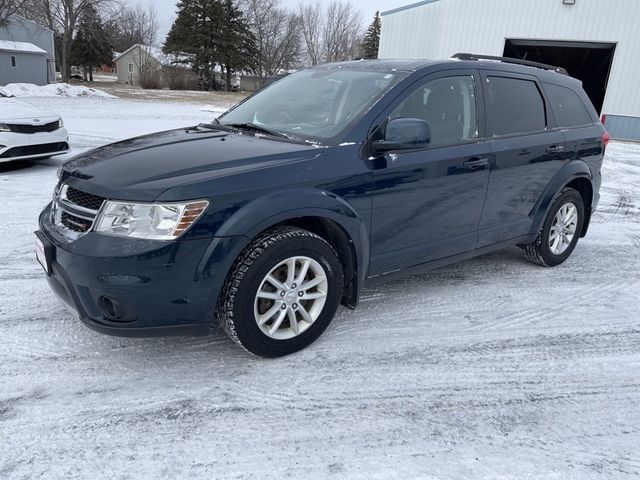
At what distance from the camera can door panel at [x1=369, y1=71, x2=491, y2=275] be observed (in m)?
3.53

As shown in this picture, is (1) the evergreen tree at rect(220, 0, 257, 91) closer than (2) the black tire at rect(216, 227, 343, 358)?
No

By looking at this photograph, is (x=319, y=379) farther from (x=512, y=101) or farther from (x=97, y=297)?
(x=512, y=101)

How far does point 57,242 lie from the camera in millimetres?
2920

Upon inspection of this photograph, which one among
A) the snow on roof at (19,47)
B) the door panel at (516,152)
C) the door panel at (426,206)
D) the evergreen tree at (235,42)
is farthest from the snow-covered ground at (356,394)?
the evergreen tree at (235,42)

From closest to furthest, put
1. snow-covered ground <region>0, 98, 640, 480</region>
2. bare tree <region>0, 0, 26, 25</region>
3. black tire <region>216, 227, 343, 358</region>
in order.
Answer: snow-covered ground <region>0, 98, 640, 480</region>, black tire <region>216, 227, 343, 358</region>, bare tree <region>0, 0, 26, 25</region>

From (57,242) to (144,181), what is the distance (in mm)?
611

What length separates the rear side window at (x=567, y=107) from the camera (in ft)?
15.8

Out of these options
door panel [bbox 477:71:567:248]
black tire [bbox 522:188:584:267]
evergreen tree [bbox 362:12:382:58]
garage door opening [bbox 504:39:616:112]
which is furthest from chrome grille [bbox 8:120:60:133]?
evergreen tree [bbox 362:12:382:58]

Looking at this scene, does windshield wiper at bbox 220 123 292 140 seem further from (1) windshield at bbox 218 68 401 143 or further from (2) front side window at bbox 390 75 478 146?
(2) front side window at bbox 390 75 478 146

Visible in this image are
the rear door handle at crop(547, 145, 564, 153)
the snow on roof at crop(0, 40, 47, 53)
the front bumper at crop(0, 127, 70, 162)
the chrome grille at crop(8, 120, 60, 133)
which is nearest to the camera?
the rear door handle at crop(547, 145, 564, 153)

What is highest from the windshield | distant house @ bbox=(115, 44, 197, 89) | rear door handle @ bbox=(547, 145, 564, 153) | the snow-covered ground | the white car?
distant house @ bbox=(115, 44, 197, 89)

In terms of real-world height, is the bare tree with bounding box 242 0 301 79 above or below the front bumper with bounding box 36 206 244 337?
above

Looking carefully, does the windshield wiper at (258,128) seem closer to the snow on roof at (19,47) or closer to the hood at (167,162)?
the hood at (167,162)

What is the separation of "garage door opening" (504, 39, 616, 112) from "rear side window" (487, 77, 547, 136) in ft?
53.5
